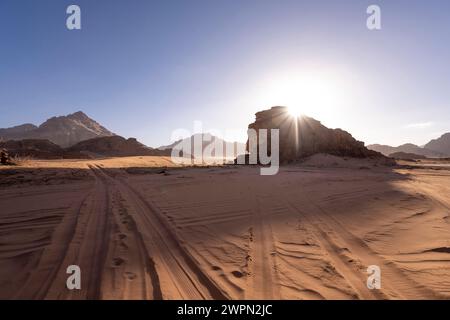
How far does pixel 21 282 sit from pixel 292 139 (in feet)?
71.1

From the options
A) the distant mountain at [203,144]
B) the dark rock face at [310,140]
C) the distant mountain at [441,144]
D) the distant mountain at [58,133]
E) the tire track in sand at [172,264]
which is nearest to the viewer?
the tire track in sand at [172,264]

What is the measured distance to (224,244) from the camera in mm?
4086

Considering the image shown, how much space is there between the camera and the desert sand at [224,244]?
9.18 feet

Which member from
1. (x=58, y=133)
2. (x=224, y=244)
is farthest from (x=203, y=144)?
(x=224, y=244)

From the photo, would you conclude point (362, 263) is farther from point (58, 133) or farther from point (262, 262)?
point (58, 133)

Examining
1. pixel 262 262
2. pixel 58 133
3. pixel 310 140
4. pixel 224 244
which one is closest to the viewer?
pixel 262 262

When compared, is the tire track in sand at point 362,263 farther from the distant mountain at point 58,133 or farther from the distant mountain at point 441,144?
the distant mountain at point 441,144

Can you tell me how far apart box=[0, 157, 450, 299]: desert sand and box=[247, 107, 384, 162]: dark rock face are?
1419 cm

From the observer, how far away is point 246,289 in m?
2.78

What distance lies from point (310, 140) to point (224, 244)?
65.2 ft

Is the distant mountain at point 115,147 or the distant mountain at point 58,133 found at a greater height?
Answer: the distant mountain at point 58,133

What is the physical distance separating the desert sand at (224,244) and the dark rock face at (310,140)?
46.6 ft

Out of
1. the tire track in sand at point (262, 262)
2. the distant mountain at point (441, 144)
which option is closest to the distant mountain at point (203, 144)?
the tire track in sand at point (262, 262)

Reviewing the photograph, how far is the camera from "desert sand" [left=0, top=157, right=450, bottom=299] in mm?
2799
